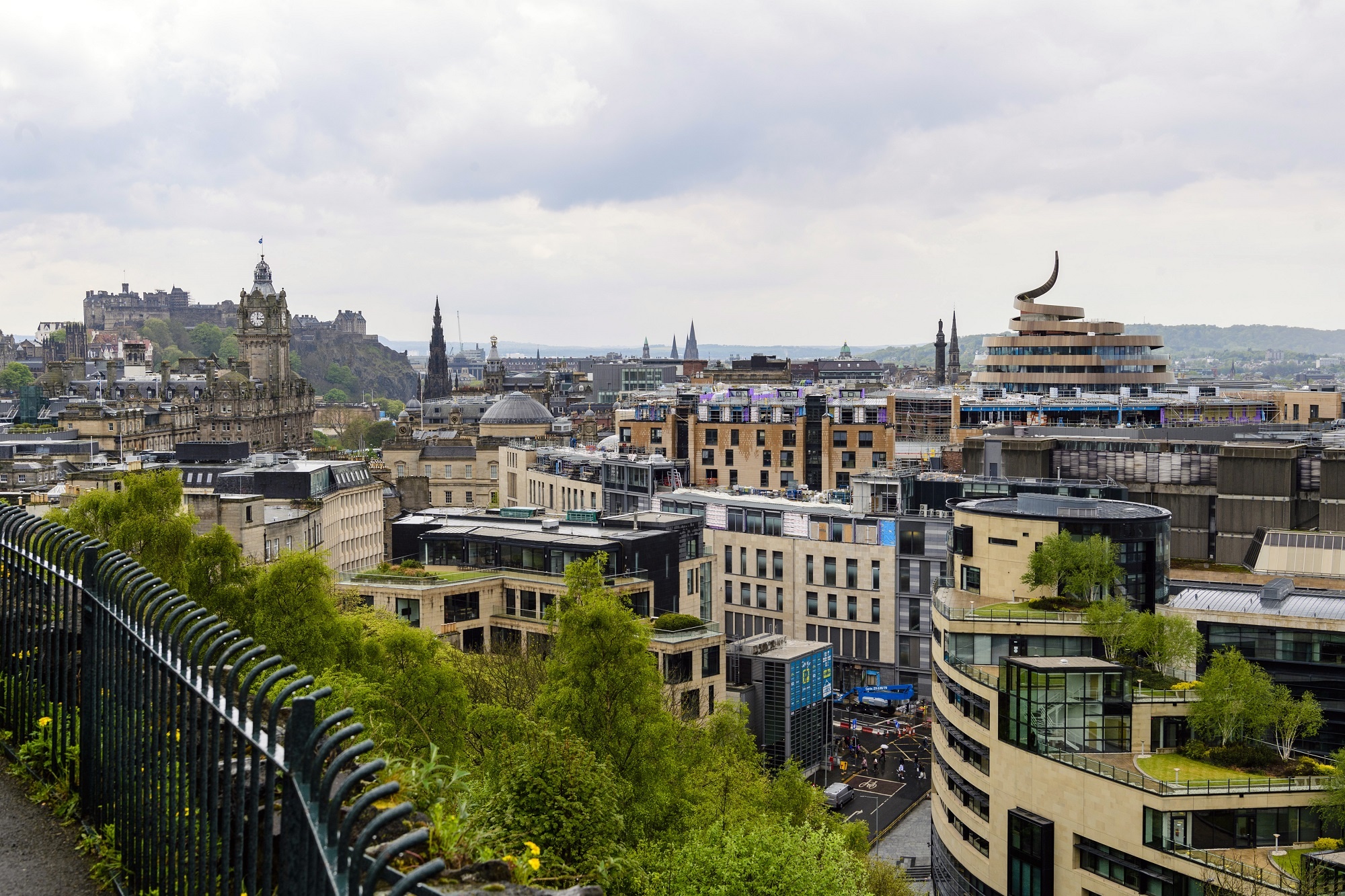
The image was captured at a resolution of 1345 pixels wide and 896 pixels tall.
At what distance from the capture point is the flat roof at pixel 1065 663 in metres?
38.9

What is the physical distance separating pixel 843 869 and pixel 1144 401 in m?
110

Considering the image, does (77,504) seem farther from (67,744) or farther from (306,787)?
(306,787)

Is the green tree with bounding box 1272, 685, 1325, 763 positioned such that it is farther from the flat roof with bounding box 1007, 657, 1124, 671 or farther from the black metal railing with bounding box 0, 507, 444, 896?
the black metal railing with bounding box 0, 507, 444, 896

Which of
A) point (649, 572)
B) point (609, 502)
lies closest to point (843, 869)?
point (649, 572)

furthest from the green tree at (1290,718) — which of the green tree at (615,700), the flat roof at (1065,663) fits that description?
the green tree at (615,700)

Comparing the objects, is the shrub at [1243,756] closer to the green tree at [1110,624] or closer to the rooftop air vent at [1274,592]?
the green tree at [1110,624]

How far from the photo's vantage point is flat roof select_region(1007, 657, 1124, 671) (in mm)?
38875

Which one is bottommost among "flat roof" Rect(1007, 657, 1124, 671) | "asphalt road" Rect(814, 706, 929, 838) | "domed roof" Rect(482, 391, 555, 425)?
"asphalt road" Rect(814, 706, 929, 838)

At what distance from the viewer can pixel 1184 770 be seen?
37438 millimetres

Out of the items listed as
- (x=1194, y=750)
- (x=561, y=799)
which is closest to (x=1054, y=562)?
(x=1194, y=750)

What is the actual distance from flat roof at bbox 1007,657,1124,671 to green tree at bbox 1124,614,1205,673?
4.25ft

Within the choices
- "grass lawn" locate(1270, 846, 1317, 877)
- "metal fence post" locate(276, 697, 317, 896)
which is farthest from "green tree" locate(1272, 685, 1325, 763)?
"metal fence post" locate(276, 697, 317, 896)

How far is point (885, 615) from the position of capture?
85.9 meters

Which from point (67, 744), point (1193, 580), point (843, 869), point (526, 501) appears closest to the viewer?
point (67, 744)
